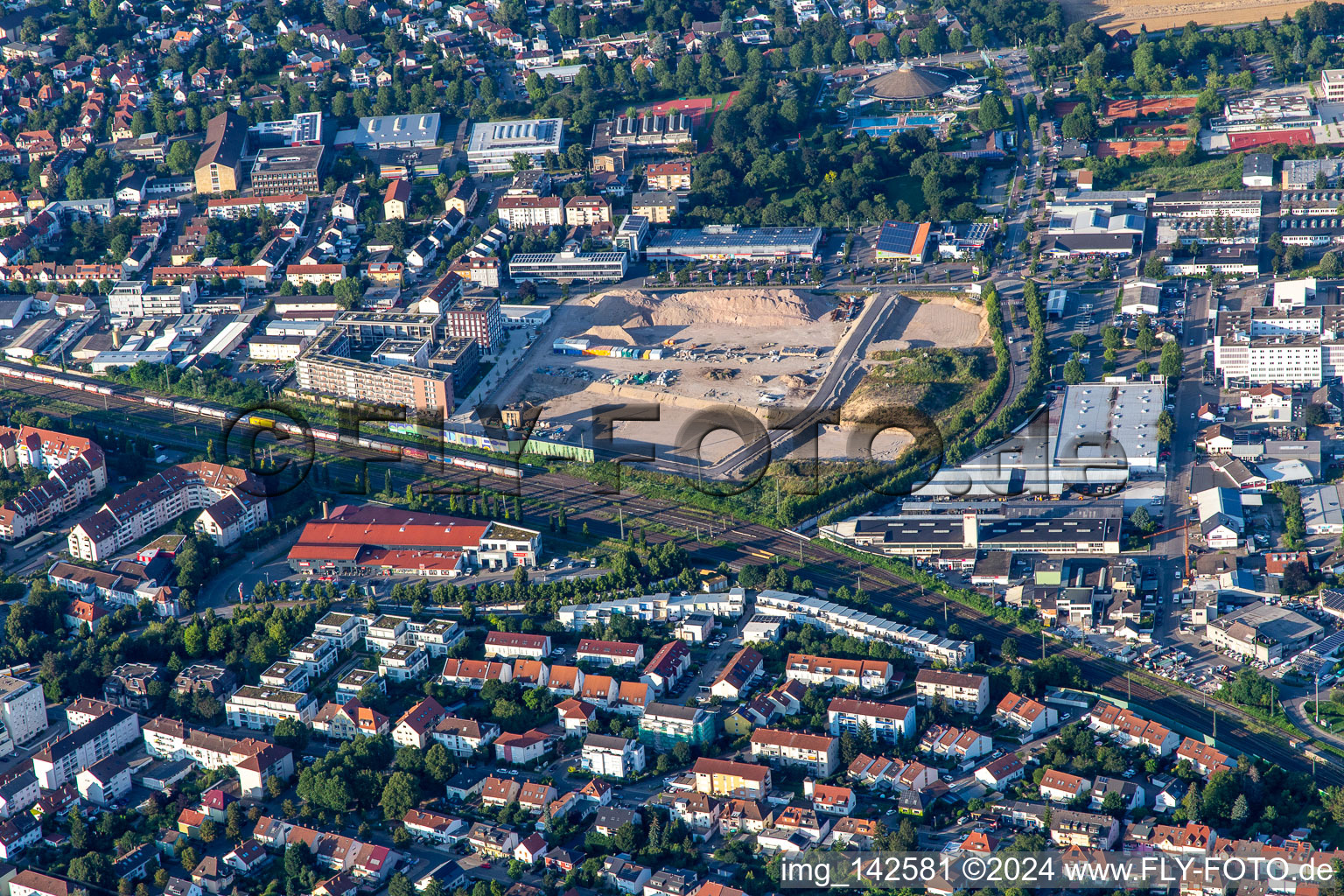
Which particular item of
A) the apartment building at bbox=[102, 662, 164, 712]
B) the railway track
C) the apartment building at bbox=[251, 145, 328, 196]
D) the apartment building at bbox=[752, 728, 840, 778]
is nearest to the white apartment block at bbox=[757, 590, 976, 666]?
the railway track

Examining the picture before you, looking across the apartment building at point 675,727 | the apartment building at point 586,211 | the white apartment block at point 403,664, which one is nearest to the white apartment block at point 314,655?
the white apartment block at point 403,664

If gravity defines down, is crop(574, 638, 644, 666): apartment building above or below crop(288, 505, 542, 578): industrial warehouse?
below

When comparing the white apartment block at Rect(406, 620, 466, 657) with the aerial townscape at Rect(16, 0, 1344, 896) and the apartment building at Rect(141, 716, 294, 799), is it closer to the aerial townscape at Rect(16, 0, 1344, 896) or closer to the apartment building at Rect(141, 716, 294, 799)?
the aerial townscape at Rect(16, 0, 1344, 896)

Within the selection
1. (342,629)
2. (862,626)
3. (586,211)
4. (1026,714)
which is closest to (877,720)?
(1026,714)

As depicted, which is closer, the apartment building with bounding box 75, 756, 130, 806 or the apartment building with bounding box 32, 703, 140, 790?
the apartment building with bounding box 75, 756, 130, 806

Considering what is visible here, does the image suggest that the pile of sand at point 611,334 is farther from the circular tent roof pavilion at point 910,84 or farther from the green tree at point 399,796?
the green tree at point 399,796

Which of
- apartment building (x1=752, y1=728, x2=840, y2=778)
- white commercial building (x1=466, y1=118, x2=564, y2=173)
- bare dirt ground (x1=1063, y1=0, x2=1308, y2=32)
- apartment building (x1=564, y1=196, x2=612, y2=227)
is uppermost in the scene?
bare dirt ground (x1=1063, y1=0, x2=1308, y2=32)

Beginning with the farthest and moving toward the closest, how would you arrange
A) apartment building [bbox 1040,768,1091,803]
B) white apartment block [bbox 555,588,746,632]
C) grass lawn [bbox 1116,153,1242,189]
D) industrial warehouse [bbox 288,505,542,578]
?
grass lawn [bbox 1116,153,1242,189] < industrial warehouse [bbox 288,505,542,578] < white apartment block [bbox 555,588,746,632] < apartment building [bbox 1040,768,1091,803]
